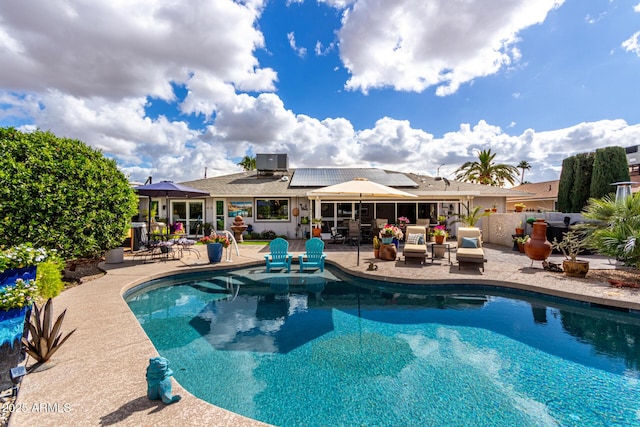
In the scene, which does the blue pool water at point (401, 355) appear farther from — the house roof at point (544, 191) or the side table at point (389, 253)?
the house roof at point (544, 191)

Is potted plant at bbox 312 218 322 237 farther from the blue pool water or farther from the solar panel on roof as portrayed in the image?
the blue pool water

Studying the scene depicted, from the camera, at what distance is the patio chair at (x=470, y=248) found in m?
8.86

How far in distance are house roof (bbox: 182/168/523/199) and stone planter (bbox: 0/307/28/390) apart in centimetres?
1406

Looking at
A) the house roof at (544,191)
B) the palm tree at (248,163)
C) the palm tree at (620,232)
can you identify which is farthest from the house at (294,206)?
the palm tree at (248,163)

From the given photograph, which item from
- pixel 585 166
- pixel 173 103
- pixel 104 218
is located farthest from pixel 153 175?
pixel 585 166

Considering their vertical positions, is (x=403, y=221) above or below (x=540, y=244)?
above

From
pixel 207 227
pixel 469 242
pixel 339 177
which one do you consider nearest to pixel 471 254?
pixel 469 242

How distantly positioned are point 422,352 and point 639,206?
8060 mm

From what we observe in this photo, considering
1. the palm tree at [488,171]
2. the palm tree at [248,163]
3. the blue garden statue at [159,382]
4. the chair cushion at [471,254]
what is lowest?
the blue garden statue at [159,382]

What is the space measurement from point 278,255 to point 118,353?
633 cm

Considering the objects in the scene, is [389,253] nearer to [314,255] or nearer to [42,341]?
[314,255]

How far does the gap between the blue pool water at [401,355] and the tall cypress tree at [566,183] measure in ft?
59.9

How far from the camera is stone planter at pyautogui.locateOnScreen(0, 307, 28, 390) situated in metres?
2.93

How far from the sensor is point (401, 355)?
4770 mm
